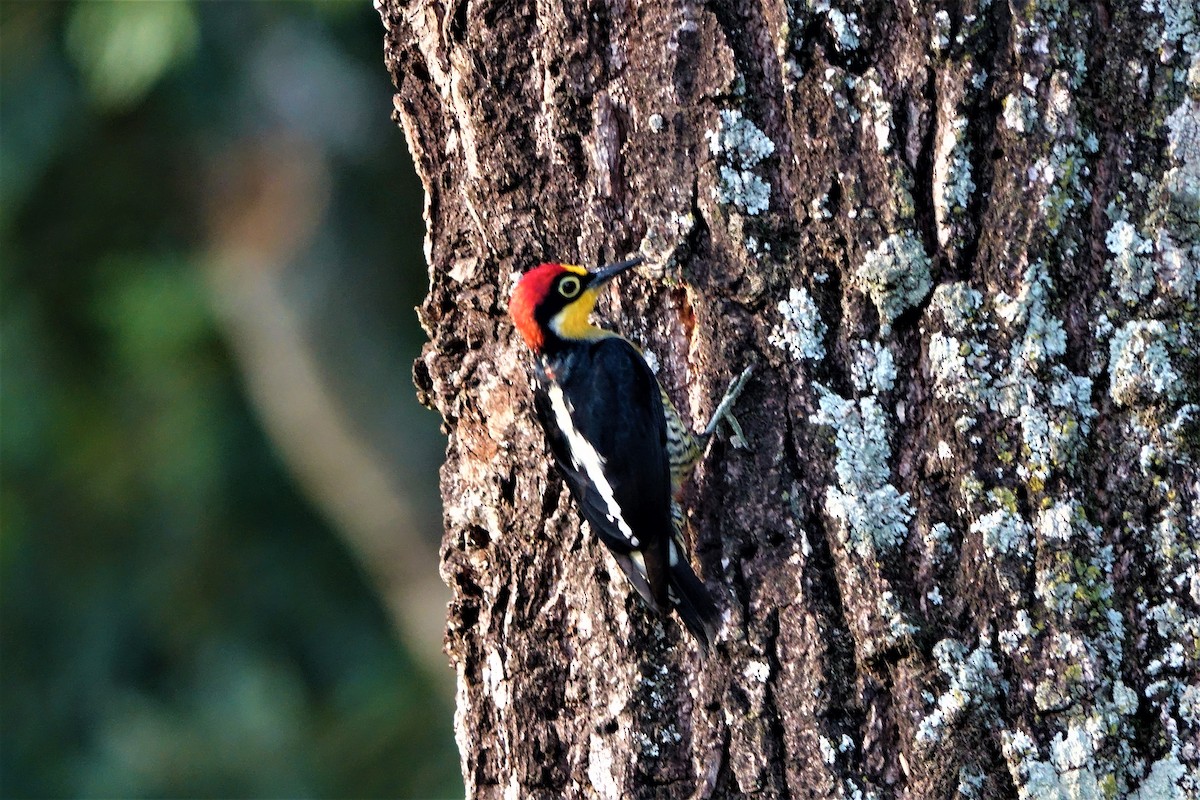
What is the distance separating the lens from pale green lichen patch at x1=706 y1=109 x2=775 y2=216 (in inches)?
111

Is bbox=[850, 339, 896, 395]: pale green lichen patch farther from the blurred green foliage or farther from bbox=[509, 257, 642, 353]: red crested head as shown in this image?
the blurred green foliage

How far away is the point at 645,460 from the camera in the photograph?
3.41 metres

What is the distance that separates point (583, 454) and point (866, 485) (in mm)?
795

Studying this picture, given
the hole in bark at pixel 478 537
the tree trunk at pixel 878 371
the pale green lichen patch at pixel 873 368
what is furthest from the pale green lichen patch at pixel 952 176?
the hole in bark at pixel 478 537

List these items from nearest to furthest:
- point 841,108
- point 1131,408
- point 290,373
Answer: point 1131,408 → point 841,108 → point 290,373

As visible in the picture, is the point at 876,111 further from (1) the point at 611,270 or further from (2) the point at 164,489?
(2) the point at 164,489

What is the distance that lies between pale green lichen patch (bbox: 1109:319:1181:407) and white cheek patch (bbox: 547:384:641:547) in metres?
1.09

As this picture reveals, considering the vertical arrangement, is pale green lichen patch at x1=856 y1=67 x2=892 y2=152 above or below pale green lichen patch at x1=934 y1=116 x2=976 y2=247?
above

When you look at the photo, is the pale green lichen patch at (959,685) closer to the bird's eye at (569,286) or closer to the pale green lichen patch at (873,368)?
the pale green lichen patch at (873,368)

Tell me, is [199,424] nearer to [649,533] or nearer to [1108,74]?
[649,533]

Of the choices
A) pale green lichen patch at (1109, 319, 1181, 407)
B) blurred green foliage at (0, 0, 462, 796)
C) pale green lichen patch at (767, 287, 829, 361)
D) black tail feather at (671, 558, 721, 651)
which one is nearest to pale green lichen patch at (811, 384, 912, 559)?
pale green lichen patch at (767, 287, 829, 361)

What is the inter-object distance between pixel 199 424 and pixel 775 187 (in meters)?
5.88

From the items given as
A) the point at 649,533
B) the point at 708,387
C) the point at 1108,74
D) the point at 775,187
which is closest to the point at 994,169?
the point at 1108,74

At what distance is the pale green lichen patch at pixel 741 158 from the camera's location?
2.82 meters
